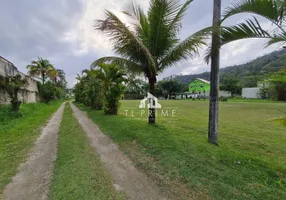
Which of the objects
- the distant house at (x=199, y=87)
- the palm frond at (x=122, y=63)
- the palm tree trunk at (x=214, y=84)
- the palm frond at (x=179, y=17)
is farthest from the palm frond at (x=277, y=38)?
the distant house at (x=199, y=87)

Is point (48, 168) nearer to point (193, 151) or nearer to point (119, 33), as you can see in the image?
point (193, 151)

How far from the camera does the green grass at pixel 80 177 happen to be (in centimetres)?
249

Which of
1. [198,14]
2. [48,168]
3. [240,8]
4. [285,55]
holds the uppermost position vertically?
[198,14]

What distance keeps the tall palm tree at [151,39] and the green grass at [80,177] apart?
3973mm

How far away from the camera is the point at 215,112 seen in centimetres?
491

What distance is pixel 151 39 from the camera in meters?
6.79

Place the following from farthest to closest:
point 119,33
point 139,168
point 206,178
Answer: point 119,33
point 139,168
point 206,178

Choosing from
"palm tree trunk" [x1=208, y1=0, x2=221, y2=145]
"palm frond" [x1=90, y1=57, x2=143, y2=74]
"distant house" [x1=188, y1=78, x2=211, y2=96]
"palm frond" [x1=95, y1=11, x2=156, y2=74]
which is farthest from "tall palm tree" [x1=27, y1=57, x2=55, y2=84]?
"distant house" [x1=188, y1=78, x2=211, y2=96]

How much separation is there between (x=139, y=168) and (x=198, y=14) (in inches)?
224

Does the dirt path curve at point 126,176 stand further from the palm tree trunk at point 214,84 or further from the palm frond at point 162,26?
the palm frond at point 162,26

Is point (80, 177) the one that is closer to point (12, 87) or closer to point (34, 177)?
point (34, 177)

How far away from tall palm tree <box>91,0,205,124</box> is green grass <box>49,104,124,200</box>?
3973 millimetres

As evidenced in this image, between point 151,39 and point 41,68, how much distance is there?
2540 cm

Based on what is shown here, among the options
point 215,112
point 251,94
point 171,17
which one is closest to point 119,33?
point 171,17
